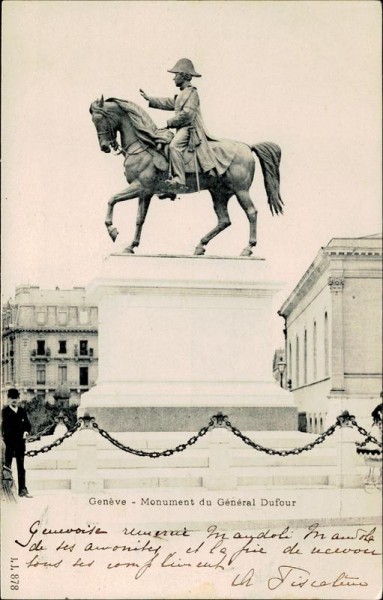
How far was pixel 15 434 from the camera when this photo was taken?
12.0 metres

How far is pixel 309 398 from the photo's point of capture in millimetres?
38594

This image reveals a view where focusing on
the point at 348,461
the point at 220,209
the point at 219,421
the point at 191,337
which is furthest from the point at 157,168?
the point at 348,461

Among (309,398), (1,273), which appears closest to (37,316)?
(309,398)

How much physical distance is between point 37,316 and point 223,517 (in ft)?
144

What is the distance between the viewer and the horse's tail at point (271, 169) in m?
16.0

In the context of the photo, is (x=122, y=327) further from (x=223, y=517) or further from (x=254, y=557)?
(x=254, y=557)

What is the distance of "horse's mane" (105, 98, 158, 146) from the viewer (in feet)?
49.1

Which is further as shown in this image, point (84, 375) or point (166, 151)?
point (84, 375)

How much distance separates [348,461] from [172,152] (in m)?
5.40

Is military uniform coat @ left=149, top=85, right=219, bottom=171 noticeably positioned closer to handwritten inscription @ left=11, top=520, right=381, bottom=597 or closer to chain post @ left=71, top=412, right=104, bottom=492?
chain post @ left=71, top=412, right=104, bottom=492

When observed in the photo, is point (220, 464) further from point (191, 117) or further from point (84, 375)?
point (84, 375)

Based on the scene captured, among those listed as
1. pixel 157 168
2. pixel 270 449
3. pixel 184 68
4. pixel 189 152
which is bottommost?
pixel 270 449

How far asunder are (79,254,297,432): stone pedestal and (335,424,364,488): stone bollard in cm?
186

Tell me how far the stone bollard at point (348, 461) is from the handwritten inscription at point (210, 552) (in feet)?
7.29
